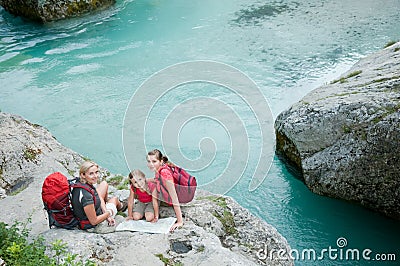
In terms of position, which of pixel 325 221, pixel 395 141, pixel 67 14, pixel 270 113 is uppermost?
pixel 67 14

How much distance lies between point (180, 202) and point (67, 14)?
18964 mm

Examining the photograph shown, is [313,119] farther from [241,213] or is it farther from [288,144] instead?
[241,213]

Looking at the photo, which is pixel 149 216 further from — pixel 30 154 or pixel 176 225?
pixel 30 154

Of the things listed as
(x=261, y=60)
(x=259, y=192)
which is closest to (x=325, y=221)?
(x=259, y=192)

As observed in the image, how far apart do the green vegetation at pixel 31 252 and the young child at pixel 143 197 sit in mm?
1094

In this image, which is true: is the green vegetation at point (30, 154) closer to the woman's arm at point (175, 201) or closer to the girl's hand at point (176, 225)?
the woman's arm at point (175, 201)

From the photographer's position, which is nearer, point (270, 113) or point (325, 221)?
point (325, 221)

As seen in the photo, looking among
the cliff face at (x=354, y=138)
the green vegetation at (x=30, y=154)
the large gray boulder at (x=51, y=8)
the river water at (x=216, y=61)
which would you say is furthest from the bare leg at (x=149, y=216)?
the large gray boulder at (x=51, y=8)

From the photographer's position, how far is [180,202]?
5668mm

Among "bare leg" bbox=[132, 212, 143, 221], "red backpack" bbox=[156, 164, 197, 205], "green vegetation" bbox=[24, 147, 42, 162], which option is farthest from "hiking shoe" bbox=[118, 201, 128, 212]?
"green vegetation" bbox=[24, 147, 42, 162]

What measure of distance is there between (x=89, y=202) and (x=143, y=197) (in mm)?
786

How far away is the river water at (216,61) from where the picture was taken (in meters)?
8.41

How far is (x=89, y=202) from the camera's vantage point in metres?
5.03

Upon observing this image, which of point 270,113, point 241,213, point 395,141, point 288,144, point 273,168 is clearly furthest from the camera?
point 270,113
